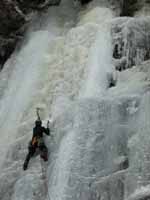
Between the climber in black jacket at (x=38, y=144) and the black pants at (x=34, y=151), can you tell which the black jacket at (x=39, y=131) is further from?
the black pants at (x=34, y=151)

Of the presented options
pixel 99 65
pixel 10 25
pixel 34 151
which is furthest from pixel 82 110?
pixel 10 25

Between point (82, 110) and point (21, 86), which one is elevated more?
point (82, 110)

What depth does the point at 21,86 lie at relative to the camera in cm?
1828

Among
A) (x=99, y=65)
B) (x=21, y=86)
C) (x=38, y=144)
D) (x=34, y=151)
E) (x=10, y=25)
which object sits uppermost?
(x=38, y=144)

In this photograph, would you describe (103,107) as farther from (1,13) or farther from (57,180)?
(1,13)

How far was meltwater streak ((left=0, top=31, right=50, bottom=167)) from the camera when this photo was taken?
16562 millimetres

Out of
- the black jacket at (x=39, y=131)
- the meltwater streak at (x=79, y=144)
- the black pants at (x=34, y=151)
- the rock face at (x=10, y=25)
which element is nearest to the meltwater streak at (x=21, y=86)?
the rock face at (x=10, y=25)

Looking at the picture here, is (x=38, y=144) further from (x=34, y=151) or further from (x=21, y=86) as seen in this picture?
(x=21, y=86)

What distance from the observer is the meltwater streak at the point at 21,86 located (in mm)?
16562

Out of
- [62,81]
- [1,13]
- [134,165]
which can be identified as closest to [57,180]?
[134,165]

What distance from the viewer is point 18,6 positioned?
21422mm

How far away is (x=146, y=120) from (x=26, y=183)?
309 cm

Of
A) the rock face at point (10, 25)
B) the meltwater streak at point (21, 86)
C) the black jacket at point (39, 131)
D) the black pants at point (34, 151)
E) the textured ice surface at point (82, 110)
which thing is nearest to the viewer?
the textured ice surface at point (82, 110)

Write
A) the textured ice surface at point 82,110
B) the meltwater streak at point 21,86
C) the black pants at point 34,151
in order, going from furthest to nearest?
the meltwater streak at point 21,86, the black pants at point 34,151, the textured ice surface at point 82,110
